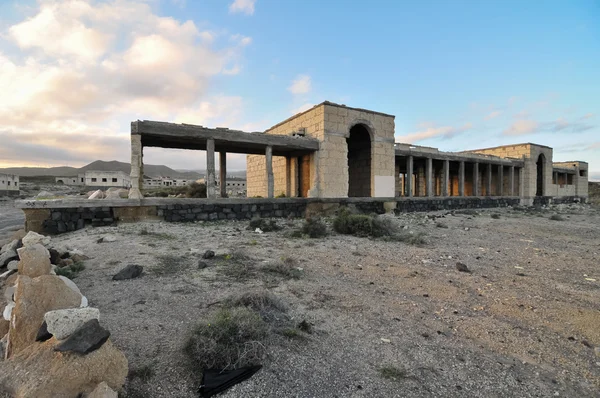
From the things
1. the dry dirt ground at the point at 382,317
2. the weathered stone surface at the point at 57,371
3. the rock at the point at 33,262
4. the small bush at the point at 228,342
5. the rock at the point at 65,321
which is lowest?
the dry dirt ground at the point at 382,317

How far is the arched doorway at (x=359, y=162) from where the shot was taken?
Answer: 56.5 feet

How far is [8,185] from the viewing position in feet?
137

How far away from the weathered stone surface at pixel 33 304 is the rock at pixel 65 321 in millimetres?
336

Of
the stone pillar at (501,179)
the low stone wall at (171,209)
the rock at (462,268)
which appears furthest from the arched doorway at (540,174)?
the rock at (462,268)

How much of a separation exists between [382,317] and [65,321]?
3.05 meters

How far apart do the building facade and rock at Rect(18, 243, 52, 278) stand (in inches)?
411

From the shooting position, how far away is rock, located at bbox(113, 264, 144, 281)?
4.52 metres

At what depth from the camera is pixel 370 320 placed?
3465 millimetres

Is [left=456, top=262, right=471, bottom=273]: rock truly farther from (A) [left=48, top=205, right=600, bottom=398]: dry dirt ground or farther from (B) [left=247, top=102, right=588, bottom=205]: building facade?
(B) [left=247, top=102, right=588, bottom=205]: building facade

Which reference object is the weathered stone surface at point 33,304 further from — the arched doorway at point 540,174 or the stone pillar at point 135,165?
the arched doorway at point 540,174

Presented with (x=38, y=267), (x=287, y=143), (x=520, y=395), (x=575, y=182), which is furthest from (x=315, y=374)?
(x=575, y=182)

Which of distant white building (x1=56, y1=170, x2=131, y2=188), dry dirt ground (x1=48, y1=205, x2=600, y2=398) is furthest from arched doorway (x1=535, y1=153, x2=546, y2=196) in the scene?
distant white building (x1=56, y1=170, x2=131, y2=188)

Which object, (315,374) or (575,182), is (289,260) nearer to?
(315,374)

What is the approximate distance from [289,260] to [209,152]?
7681 mm
